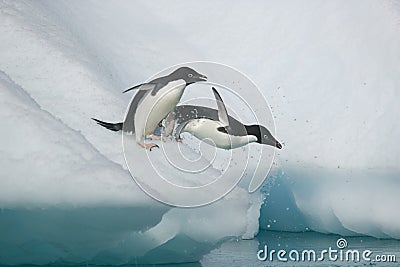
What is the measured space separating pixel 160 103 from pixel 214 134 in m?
0.36

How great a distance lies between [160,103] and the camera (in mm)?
3738

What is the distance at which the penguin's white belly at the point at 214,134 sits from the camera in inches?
151

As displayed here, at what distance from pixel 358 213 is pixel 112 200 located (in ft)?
8.05

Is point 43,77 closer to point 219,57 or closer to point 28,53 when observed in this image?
point 28,53

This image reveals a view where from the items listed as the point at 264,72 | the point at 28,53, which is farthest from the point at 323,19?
the point at 28,53

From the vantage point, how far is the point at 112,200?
369 centimetres

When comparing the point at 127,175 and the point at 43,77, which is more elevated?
the point at 43,77

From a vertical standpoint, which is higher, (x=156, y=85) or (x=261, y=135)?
(x=156, y=85)

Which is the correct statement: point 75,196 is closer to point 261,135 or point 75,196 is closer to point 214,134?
point 214,134

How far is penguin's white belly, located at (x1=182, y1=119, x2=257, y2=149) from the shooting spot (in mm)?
3838

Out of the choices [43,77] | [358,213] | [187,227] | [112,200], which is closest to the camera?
[112,200]
